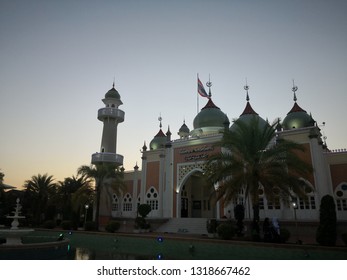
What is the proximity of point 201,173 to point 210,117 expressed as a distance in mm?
6489

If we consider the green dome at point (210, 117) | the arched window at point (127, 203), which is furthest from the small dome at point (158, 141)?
the arched window at point (127, 203)

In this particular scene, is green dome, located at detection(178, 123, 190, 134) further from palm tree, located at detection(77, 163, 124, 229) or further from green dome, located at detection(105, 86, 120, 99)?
palm tree, located at detection(77, 163, 124, 229)

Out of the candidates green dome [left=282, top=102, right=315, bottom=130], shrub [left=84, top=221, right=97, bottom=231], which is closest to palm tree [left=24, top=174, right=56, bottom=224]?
shrub [left=84, top=221, right=97, bottom=231]

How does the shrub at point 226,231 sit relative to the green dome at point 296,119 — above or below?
below

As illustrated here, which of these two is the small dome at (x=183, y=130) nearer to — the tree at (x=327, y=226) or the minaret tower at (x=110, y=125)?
the minaret tower at (x=110, y=125)

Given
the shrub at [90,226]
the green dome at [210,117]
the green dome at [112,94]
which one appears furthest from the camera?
the green dome at [112,94]

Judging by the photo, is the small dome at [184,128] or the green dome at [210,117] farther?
the small dome at [184,128]

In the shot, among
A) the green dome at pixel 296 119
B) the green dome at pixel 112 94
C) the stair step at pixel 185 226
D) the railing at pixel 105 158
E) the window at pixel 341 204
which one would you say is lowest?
the stair step at pixel 185 226

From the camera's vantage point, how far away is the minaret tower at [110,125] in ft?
95.5

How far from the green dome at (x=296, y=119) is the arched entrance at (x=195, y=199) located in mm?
9613

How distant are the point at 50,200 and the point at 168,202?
13546mm

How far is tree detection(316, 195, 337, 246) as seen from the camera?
11.4 m

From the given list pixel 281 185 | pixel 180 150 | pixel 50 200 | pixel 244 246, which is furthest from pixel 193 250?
pixel 50 200

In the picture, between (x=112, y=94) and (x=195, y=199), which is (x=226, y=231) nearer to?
(x=195, y=199)
